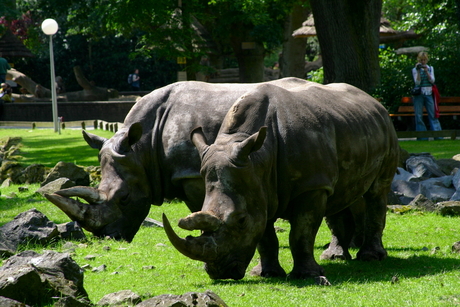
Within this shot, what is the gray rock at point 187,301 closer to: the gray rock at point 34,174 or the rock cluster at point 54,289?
the rock cluster at point 54,289

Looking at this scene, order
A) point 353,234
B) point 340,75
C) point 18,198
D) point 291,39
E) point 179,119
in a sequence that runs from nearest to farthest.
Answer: point 179,119, point 353,234, point 18,198, point 340,75, point 291,39

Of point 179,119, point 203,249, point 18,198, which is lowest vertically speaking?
point 18,198

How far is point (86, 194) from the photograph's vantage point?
291 inches

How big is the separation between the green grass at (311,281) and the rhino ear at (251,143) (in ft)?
3.67

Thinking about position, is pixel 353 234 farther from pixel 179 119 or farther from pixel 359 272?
pixel 179 119

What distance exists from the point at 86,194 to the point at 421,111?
43.8 ft

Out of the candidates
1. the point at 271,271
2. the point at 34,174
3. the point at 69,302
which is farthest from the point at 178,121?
the point at 34,174

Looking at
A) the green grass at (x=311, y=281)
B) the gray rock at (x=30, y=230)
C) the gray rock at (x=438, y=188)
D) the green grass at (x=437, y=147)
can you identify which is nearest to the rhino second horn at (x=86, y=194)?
the green grass at (x=311, y=281)

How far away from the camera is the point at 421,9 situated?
30969mm

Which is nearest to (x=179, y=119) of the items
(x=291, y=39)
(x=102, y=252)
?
(x=102, y=252)

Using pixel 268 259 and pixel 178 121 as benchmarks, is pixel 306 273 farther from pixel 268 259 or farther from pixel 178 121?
pixel 178 121

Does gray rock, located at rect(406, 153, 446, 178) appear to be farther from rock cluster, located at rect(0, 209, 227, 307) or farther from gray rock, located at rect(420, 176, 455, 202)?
rock cluster, located at rect(0, 209, 227, 307)

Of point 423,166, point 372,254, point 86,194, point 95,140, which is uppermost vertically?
point 95,140

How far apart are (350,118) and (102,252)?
2999 mm
